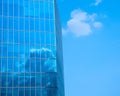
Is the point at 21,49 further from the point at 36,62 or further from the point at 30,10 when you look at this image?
the point at 30,10

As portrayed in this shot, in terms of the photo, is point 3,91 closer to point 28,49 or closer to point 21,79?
point 21,79

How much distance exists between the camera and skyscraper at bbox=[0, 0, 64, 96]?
79.6 meters

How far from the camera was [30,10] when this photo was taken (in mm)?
84562

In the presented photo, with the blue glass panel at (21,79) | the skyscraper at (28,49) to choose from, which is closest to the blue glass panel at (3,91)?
the skyscraper at (28,49)

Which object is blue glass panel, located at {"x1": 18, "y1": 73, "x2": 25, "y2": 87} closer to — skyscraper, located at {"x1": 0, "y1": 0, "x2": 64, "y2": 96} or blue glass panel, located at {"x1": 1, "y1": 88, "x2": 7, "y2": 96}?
skyscraper, located at {"x1": 0, "y1": 0, "x2": 64, "y2": 96}

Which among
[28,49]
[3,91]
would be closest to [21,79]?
[3,91]

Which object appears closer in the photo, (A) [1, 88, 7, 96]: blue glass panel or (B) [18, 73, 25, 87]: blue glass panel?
(A) [1, 88, 7, 96]: blue glass panel

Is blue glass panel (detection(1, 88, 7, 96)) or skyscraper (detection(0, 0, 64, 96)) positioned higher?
skyscraper (detection(0, 0, 64, 96))

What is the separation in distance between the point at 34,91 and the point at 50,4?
2261 centimetres

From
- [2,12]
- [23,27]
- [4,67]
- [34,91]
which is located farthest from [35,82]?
[2,12]

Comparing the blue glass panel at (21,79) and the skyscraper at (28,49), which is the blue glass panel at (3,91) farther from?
the blue glass panel at (21,79)

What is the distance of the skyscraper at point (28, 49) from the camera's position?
7956 cm

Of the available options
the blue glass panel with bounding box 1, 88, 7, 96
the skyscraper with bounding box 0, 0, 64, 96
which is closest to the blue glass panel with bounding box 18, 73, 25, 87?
the skyscraper with bounding box 0, 0, 64, 96

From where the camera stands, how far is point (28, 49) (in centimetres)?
8206
